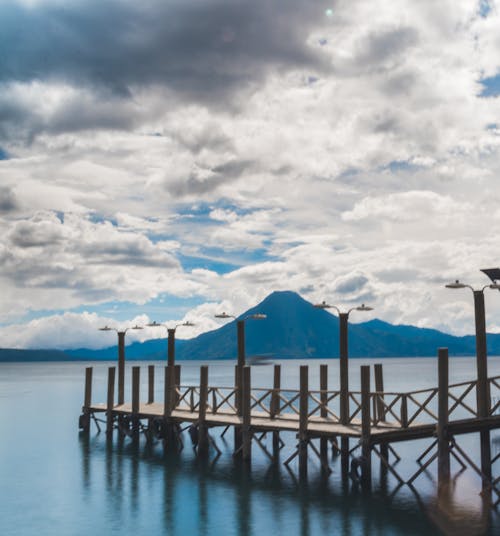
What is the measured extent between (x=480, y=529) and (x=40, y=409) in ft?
196

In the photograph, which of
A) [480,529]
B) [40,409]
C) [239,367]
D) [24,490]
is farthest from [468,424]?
[40,409]

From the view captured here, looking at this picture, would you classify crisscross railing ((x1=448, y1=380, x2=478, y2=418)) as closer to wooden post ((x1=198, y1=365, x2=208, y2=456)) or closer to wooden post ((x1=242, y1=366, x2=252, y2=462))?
wooden post ((x1=242, y1=366, x2=252, y2=462))

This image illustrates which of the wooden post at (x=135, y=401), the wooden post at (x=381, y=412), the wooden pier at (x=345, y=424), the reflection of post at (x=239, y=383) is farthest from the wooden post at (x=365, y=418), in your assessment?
the wooden post at (x=135, y=401)

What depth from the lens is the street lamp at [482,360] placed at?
81.0 feet

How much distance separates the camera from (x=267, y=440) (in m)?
40.3

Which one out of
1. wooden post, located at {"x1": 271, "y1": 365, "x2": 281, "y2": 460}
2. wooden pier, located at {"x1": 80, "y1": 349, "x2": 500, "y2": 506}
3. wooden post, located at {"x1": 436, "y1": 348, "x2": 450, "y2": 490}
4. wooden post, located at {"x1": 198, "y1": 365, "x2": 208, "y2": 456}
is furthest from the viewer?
wooden post, located at {"x1": 198, "y1": 365, "x2": 208, "y2": 456}

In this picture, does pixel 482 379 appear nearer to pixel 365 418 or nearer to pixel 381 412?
pixel 365 418

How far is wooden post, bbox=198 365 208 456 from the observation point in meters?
32.5

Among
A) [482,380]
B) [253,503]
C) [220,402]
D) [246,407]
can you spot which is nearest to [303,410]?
[246,407]

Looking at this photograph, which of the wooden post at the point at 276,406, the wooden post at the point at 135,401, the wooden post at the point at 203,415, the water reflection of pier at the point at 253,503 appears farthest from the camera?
the wooden post at the point at 135,401

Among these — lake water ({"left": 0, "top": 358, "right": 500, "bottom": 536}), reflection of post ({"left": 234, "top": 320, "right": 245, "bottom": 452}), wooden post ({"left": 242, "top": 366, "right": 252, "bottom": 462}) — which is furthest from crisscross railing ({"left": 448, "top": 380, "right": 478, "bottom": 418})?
reflection of post ({"left": 234, "top": 320, "right": 245, "bottom": 452})

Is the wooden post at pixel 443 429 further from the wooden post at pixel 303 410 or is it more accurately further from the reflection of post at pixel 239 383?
the reflection of post at pixel 239 383

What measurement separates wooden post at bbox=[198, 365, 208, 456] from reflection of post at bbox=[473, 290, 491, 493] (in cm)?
1320

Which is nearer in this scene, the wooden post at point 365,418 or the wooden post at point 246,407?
the wooden post at point 365,418
